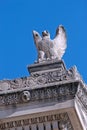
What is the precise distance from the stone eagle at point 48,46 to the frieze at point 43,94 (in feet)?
5.21

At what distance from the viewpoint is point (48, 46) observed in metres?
13.8

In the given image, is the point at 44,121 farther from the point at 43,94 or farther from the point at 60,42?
the point at 60,42

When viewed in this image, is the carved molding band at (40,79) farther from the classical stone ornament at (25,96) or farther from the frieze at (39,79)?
the classical stone ornament at (25,96)

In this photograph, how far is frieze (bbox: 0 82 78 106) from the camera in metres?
11.9

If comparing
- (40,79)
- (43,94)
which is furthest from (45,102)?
(40,79)

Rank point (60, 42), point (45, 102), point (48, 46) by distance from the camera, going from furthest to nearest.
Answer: point (60, 42), point (48, 46), point (45, 102)

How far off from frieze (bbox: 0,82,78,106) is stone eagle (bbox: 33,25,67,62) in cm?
159

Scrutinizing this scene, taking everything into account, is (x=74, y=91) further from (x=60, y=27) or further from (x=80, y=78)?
(x=60, y=27)

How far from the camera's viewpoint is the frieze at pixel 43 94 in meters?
11.9

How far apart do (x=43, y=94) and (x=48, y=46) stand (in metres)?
2.19

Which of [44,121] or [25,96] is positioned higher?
[25,96]


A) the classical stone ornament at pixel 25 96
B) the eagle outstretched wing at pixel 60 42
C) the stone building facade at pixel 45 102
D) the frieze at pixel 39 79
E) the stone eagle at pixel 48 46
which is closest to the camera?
the stone building facade at pixel 45 102

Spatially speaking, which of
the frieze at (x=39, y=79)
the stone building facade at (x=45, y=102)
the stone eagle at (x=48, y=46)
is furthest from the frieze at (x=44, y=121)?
the stone eagle at (x=48, y=46)

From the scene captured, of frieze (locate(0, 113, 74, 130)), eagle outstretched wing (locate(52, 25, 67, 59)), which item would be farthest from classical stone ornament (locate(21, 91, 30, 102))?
eagle outstretched wing (locate(52, 25, 67, 59))
